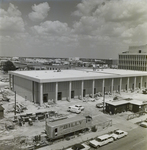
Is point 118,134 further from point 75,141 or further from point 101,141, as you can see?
point 75,141

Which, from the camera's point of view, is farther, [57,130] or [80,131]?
[80,131]

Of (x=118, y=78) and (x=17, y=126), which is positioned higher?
(x=118, y=78)

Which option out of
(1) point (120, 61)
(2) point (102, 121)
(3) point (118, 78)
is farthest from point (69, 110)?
(1) point (120, 61)

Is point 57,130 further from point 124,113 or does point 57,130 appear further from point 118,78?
point 118,78

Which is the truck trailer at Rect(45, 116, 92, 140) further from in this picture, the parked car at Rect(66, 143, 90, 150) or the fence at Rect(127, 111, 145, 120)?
the fence at Rect(127, 111, 145, 120)

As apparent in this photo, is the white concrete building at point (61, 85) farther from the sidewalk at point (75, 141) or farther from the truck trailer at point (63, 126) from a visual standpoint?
the sidewalk at point (75, 141)

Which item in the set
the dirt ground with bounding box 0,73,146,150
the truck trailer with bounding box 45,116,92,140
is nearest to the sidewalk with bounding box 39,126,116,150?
the truck trailer with bounding box 45,116,92,140

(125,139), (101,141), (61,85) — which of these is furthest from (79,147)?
(61,85)
